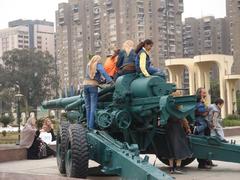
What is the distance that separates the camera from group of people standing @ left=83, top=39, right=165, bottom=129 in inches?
380

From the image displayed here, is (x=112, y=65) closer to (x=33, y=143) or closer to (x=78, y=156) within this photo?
(x=78, y=156)

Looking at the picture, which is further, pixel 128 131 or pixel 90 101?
pixel 90 101

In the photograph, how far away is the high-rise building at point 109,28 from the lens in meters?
77.6

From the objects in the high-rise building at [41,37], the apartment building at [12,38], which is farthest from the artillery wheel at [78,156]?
the high-rise building at [41,37]

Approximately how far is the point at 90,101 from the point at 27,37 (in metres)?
→ 114

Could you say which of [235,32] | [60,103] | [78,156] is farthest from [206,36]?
[78,156]

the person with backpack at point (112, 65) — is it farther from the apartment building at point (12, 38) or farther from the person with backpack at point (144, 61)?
the apartment building at point (12, 38)

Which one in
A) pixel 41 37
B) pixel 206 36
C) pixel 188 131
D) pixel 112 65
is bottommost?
pixel 188 131

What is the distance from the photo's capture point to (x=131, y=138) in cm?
963

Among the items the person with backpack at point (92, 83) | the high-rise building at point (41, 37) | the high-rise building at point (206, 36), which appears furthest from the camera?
the high-rise building at point (41, 37)

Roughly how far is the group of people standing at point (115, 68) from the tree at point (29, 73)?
260 feet

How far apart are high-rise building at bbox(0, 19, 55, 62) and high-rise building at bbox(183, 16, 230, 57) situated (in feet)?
95.7

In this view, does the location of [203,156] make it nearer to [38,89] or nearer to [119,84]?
[119,84]

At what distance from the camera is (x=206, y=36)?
344 ft
